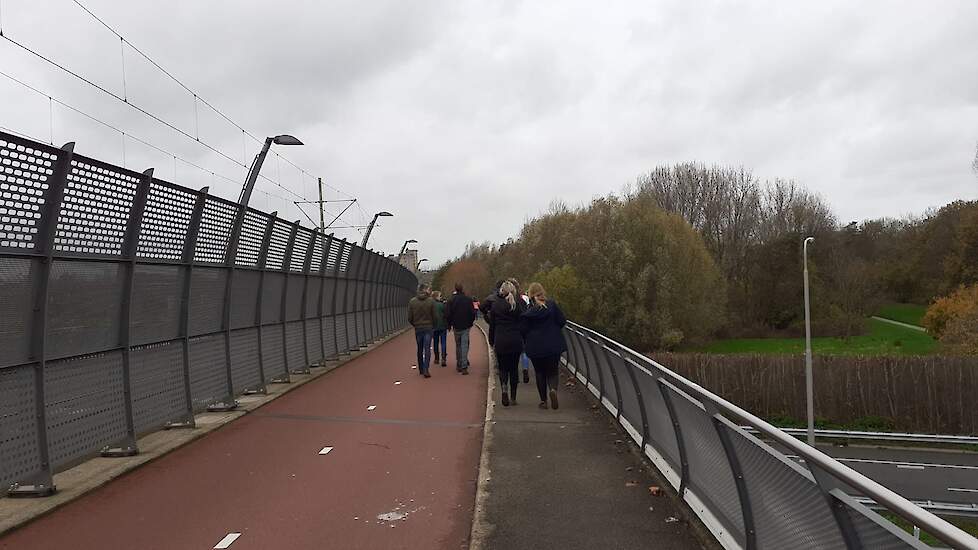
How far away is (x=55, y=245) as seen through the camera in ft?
18.0

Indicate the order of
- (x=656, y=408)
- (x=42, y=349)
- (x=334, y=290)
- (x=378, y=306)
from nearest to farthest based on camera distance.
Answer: (x=42, y=349), (x=656, y=408), (x=334, y=290), (x=378, y=306)

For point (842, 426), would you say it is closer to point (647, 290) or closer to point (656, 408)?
point (647, 290)

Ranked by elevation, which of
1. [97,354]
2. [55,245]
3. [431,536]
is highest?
[55,245]

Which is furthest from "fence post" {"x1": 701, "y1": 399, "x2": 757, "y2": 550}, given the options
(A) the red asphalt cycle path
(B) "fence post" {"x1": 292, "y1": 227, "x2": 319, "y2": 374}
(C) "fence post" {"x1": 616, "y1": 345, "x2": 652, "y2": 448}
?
(B) "fence post" {"x1": 292, "y1": 227, "x2": 319, "y2": 374}

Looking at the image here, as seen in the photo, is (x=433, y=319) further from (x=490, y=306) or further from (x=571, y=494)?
(x=571, y=494)

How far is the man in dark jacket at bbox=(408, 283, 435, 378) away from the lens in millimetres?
12875

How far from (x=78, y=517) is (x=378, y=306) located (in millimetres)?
19871

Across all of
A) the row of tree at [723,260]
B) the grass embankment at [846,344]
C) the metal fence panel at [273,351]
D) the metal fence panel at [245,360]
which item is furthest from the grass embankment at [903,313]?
the metal fence panel at [245,360]

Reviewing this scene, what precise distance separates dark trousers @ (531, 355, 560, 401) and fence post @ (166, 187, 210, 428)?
3.97 m

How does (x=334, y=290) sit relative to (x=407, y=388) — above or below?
above

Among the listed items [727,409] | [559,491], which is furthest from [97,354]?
[727,409]

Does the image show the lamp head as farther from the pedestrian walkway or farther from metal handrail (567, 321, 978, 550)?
metal handrail (567, 321, 978, 550)

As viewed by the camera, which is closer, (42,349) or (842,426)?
(42,349)

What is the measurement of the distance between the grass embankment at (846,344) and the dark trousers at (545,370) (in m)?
46.6
